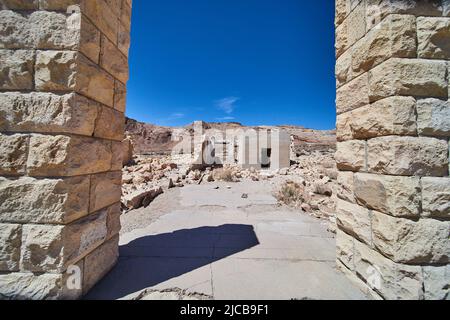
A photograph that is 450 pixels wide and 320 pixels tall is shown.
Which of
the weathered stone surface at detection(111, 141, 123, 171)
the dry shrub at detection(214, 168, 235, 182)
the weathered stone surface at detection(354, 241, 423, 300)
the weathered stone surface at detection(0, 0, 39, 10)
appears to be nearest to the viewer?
the weathered stone surface at detection(354, 241, 423, 300)

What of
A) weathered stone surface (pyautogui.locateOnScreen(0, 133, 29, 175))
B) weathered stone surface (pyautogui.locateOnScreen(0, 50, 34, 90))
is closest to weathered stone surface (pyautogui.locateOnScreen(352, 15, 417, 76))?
weathered stone surface (pyautogui.locateOnScreen(0, 50, 34, 90))

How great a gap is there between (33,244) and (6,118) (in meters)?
0.94

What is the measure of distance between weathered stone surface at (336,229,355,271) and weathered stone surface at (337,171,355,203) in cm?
37

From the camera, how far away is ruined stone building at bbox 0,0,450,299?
4.97 feet

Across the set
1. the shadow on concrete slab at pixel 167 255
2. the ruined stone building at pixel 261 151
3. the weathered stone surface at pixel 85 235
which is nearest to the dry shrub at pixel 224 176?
the ruined stone building at pixel 261 151

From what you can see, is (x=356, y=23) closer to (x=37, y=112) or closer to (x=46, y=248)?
(x=37, y=112)

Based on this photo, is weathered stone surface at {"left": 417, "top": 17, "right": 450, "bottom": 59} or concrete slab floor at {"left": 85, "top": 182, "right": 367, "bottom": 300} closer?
weathered stone surface at {"left": 417, "top": 17, "right": 450, "bottom": 59}

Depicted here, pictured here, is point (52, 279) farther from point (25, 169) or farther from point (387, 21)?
point (387, 21)

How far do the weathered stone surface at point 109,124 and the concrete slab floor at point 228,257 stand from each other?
53.2 inches

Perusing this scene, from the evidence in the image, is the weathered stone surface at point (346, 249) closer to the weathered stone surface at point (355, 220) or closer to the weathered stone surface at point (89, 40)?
the weathered stone surface at point (355, 220)

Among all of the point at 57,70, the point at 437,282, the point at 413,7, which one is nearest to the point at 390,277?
the point at 437,282

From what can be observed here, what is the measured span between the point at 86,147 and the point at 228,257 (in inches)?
71.6

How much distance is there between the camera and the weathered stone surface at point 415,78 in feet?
5.16

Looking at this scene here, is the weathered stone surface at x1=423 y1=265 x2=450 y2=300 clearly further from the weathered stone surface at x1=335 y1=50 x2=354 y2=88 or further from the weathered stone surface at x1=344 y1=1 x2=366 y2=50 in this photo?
the weathered stone surface at x1=344 y1=1 x2=366 y2=50
